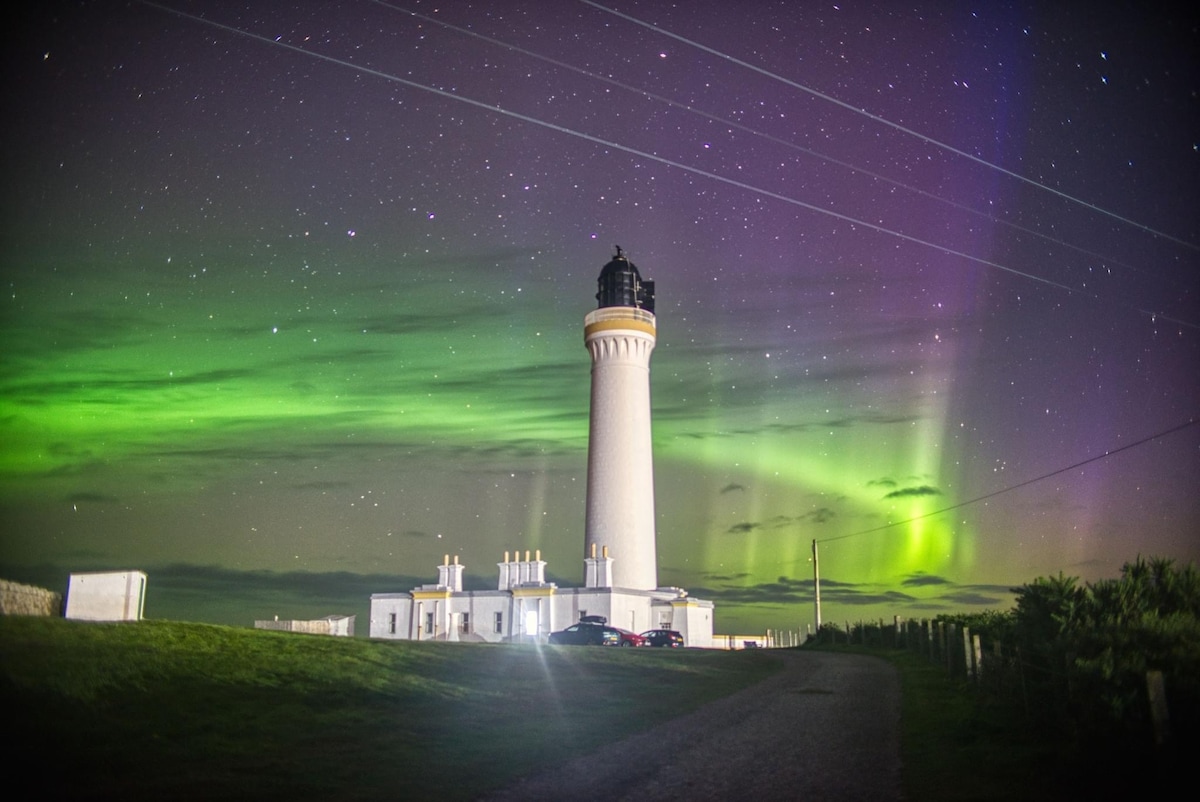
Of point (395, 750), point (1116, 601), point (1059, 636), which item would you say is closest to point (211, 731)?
point (395, 750)

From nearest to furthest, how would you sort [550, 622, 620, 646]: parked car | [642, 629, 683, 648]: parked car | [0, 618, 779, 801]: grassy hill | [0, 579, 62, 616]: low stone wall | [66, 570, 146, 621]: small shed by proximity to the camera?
[0, 618, 779, 801]: grassy hill
[0, 579, 62, 616]: low stone wall
[66, 570, 146, 621]: small shed
[550, 622, 620, 646]: parked car
[642, 629, 683, 648]: parked car

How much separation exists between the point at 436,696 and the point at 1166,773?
1373cm

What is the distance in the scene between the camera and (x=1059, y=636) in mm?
16766

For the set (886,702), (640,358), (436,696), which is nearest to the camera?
(436,696)

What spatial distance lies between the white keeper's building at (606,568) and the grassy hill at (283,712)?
26.1 m

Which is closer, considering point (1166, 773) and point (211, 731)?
point (1166, 773)

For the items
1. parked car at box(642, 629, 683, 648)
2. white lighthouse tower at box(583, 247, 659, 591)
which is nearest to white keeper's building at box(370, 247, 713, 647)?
white lighthouse tower at box(583, 247, 659, 591)

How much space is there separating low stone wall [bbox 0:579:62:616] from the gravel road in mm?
13484

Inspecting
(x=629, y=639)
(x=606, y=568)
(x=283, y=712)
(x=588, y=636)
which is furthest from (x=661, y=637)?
(x=283, y=712)

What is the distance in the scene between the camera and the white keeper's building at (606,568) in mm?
52250

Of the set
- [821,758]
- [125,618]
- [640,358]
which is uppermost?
[640,358]

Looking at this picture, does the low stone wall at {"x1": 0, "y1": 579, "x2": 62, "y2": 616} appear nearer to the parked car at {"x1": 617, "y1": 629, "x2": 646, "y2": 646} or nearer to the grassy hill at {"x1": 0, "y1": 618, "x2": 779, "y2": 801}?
the grassy hill at {"x1": 0, "y1": 618, "x2": 779, "y2": 801}

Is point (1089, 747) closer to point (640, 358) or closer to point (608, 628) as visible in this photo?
point (608, 628)

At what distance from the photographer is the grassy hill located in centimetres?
1261
